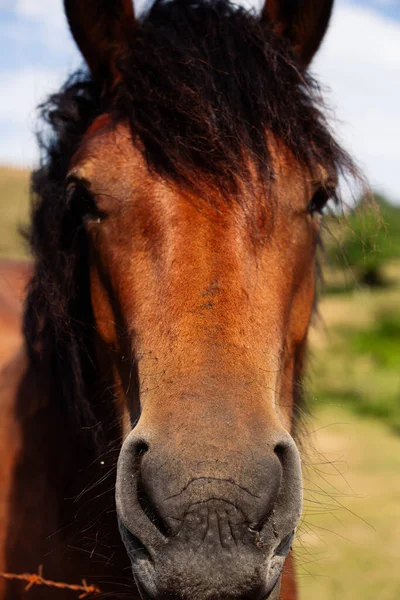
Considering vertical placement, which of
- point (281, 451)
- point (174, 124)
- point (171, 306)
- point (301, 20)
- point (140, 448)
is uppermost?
point (301, 20)

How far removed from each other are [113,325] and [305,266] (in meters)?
0.70

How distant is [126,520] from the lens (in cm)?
160

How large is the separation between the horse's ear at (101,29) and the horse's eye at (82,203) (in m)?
0.53

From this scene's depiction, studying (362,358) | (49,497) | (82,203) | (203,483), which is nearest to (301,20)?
(82,203)

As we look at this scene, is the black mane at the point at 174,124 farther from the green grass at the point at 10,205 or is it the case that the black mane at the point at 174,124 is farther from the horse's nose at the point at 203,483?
the green grass at the point at 10,205

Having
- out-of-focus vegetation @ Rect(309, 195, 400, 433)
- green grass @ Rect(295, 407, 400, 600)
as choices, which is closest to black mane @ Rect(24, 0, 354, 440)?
green grass @ Rect(295, 407, 400, 600)

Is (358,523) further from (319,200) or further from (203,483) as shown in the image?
(203,483)

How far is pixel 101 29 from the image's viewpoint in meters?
2.53

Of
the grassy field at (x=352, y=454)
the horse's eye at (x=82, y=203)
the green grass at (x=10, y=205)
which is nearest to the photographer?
the horse's eye at (x=82, y=203)

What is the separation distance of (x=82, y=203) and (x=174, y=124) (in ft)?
1.43

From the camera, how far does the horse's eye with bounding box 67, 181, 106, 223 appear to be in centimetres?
222

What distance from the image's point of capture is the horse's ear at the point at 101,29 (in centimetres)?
248

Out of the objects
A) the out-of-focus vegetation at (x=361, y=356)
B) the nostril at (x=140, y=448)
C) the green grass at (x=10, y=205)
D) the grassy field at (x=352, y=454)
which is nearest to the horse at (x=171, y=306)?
the nostril at (x=140, y=448)

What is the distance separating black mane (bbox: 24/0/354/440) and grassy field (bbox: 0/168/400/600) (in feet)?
1.96
